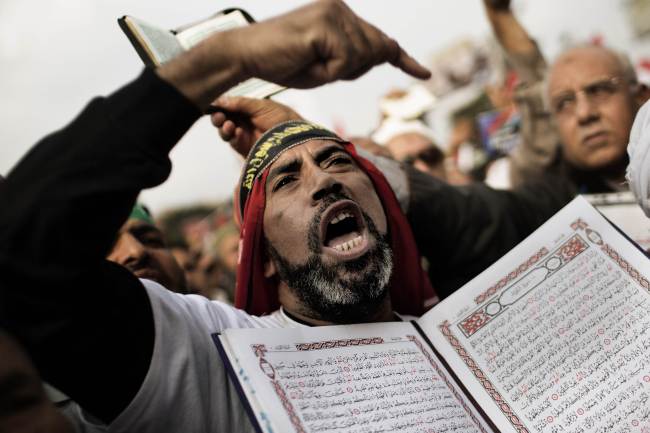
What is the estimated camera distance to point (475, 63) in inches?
219

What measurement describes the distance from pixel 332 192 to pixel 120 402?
1.01 metres

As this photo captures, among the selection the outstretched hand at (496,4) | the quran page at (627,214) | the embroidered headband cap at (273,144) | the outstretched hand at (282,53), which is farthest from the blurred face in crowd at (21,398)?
the outstretched hand at (496,4)

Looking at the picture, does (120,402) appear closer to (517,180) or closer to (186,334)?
(186,334)

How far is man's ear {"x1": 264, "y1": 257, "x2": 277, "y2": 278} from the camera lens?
218 centimetres

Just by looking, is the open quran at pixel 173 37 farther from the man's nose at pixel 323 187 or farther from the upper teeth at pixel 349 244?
the upper teeth at pixel 349 244

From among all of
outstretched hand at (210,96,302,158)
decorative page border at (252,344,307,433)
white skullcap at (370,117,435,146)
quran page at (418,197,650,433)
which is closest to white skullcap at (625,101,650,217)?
quran page at (418,197,650,433)

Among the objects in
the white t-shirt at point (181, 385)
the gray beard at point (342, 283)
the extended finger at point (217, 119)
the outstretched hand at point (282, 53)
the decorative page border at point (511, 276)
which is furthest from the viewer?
the extended finger at point (217, 119)

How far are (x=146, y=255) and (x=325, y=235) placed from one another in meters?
1.30

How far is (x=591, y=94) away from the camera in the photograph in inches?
131

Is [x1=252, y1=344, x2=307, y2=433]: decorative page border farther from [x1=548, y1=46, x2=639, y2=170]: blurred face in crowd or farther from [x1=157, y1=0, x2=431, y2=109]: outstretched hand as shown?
[x1=548, y1=46, x2=639, y2=170]: blurred face in crowd

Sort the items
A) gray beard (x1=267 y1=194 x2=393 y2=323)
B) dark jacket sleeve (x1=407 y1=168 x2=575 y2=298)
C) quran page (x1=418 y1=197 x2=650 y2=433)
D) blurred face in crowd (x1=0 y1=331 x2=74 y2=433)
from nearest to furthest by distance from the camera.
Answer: blurred face in crowd (x1=0 y1=331 x2=74 y2=433), quran page (x1=418 y1=197 x2=650 y2=433), gray beard (x1=267 y1=194 x2=393 y2=323), dark jacket sleeve (x1=407 y1=168 x2=575 y2=298)

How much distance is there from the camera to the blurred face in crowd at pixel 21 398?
3.02ft

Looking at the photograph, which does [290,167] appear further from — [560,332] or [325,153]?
[560,332]

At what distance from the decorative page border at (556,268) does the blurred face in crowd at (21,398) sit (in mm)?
1109
